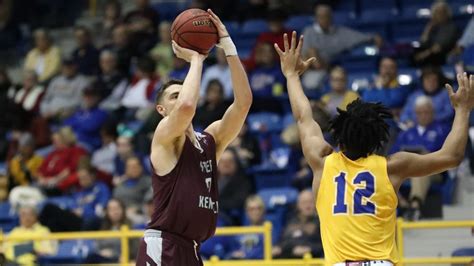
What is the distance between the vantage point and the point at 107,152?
14.4 meters

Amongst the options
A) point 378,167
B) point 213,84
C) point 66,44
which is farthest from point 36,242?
point 66,44

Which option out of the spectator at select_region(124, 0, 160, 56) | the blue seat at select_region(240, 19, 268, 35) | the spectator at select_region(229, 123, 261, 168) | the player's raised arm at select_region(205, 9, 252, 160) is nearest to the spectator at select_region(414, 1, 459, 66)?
the spectator at select_region(229, 123, 261, 168)

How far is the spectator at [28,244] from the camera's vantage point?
36.3 feet

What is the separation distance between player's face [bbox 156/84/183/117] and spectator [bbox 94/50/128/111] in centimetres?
832

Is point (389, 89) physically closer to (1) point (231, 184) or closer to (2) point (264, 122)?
(2) point (264, 122)

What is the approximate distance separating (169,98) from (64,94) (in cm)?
927

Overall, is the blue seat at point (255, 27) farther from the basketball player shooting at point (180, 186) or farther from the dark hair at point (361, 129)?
the dark hair at point (361, 129)

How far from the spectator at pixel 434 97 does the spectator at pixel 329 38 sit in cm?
182

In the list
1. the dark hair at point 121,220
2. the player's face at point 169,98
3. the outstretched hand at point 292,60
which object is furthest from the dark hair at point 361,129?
the dark hair at point 121,220

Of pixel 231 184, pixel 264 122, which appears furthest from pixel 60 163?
pixel 231 184

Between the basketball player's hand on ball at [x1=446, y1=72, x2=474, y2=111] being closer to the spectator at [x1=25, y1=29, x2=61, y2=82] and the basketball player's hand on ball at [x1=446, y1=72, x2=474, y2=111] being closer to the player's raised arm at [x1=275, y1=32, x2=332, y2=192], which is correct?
the player's raised arm at [x1=275, y1=32, x2=332, y2=192]

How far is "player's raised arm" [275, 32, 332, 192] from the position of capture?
687 cm

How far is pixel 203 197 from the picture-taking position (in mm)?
6926

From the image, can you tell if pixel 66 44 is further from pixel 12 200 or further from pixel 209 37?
pixel 209 37
